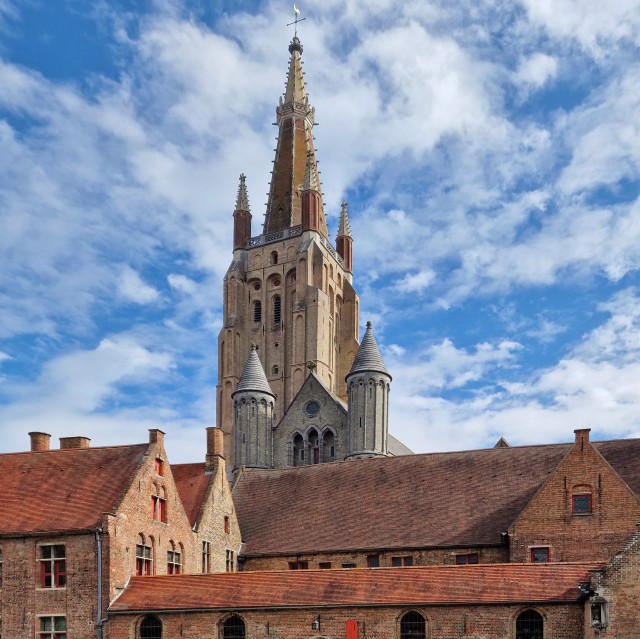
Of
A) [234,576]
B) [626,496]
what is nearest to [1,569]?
[234,576]

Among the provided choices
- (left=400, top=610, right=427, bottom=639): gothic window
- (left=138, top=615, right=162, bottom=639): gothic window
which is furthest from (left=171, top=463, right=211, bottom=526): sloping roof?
(left=400, top=610, right=427, bottom=639): gothic window

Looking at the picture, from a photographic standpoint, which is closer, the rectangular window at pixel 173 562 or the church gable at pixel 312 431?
the rectangular window at pixel 173 562

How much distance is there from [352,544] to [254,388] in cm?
2884

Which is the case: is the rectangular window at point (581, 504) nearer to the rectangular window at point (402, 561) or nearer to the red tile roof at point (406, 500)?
the red tile roof at point (406, 500)

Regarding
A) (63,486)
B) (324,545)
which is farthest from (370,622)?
(63,486)

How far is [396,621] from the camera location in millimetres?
30234

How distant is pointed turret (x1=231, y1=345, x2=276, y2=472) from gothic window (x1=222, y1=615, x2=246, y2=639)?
111 feet

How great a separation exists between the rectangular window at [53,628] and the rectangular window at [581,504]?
63.7 feet

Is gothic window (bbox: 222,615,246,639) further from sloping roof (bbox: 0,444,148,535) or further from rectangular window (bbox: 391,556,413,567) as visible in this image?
rectangular window (bbox: 391,556,413,567)

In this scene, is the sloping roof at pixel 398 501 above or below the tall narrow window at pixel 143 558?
above

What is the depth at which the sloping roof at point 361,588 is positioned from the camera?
2975 cm

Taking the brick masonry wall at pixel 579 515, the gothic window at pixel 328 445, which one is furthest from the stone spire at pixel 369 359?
the brick masonry wall at pixel 579 515

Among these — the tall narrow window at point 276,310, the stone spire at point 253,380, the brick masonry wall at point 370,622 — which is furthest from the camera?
the tall narrow window at point 276,310

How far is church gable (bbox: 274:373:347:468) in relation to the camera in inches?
2685
